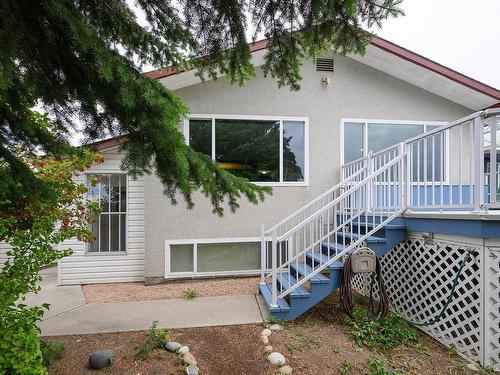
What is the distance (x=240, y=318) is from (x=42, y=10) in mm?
3668

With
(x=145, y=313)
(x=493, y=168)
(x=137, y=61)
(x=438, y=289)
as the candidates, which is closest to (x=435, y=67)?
(x=493, y=168)

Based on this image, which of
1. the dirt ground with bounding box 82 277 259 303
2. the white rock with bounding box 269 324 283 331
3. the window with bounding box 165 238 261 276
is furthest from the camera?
the window with bounding box 165 238 261 276

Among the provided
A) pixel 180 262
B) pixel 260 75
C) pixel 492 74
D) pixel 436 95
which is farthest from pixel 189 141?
pixel 492 74

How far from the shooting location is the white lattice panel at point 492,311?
290cm

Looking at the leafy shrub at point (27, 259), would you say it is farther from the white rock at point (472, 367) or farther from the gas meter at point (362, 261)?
the white rock at point (472, 367)

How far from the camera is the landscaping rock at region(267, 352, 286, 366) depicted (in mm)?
2806

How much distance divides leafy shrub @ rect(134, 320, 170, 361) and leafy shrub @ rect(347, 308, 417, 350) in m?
2.14

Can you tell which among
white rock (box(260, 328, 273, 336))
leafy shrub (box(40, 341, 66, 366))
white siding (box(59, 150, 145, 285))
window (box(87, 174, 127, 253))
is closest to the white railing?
white rock (box(260, 328, 273, 336))

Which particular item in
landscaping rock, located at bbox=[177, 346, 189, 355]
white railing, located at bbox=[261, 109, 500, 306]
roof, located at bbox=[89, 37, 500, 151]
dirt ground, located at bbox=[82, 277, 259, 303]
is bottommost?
dirt ground, located at bbox=[82, 277, 259, 303]

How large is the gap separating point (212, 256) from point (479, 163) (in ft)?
15.0

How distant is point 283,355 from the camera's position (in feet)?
9.63

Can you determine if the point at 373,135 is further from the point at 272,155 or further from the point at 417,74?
the point at 272,155

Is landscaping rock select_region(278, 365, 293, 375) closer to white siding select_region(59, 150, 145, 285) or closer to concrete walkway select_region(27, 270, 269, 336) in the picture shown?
concrete walkway select_region(27, 270, 269, 336)

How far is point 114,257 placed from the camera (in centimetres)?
591
